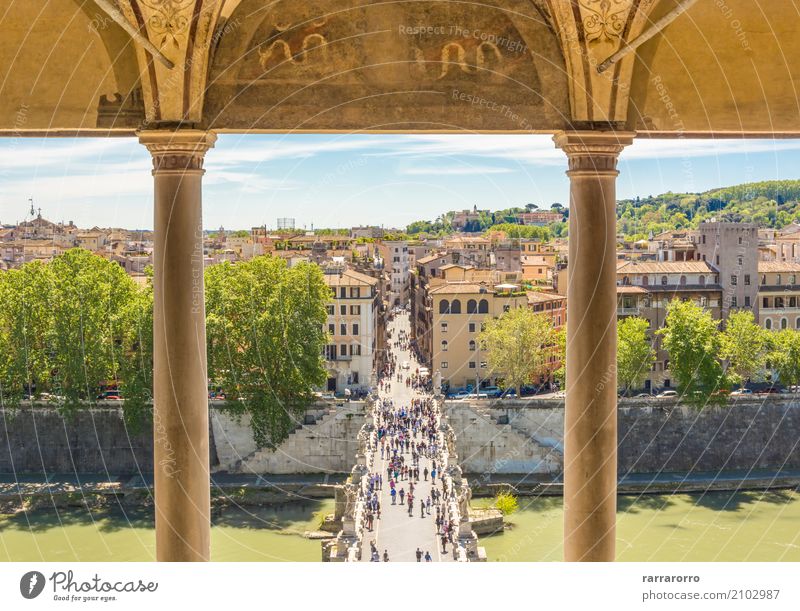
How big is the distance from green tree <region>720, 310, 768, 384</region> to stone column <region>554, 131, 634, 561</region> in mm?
21410

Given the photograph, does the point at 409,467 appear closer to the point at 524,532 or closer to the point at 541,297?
the point at 524,532

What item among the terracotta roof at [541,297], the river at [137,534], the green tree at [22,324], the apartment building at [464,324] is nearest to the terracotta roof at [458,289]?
the apartment building at [464,324]

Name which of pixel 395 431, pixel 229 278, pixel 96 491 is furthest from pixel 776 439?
pixel 96 491

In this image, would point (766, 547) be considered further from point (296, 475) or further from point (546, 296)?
point (546, 296)

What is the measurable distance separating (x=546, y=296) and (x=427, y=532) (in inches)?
601

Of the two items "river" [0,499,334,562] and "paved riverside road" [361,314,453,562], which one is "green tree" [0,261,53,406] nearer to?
"river" [0,499,334,562]

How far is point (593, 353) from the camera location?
154 inches

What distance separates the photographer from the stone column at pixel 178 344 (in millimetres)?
3797

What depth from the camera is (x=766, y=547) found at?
18578 millimetres

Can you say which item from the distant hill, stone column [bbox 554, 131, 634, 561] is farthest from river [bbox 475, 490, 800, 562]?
the distant hill

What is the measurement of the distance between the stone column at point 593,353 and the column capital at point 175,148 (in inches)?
55.1

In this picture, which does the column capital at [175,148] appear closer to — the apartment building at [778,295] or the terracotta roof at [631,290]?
the terracotta roof at [631,290]

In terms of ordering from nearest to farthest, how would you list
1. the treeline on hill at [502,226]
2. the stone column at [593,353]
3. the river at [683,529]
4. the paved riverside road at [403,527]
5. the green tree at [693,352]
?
1. the stone column at [593,353]
2. the paved riverside road at [403,527]
3. the river at [683,529]
4. the green tree at [693,352]
5. the treeline on hill at [502,226]

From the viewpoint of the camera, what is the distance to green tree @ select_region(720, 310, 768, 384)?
24484 mm
